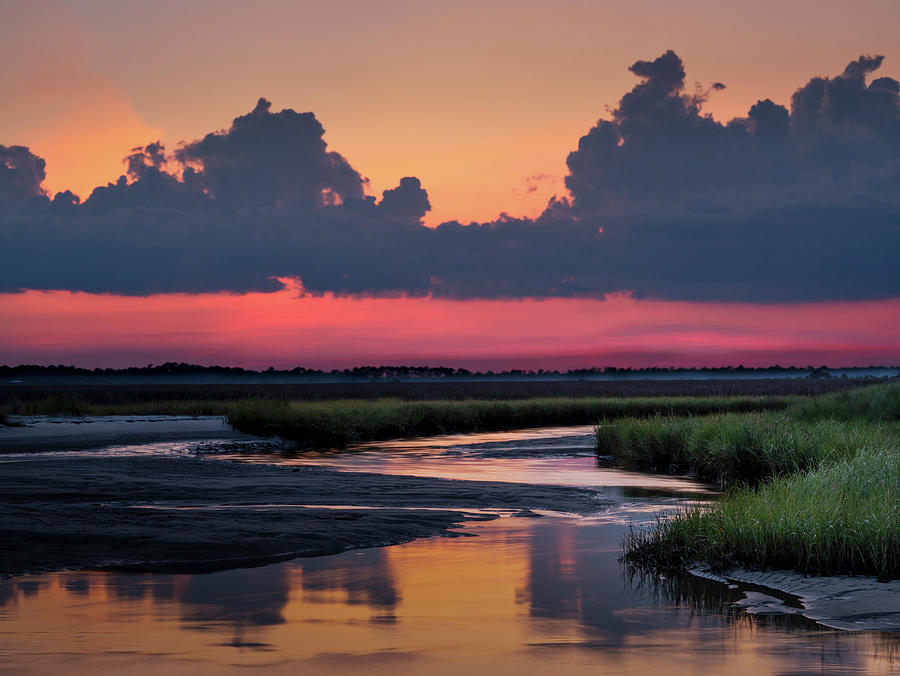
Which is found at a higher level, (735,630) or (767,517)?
(767,517)

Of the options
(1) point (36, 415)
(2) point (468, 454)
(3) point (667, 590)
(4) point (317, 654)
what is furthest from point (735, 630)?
(1) point (36, 415)

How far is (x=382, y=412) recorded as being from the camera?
52.5 meters

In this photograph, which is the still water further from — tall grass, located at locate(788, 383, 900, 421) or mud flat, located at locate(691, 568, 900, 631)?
tall grass, located at locate(788, 383, 900, 421)

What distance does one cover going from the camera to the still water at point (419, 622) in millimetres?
9422

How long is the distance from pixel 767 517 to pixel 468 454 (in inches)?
1018

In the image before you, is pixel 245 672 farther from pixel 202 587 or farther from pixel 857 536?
pixel 857 536

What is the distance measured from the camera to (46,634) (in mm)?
10359

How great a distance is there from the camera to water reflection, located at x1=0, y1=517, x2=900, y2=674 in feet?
31.0

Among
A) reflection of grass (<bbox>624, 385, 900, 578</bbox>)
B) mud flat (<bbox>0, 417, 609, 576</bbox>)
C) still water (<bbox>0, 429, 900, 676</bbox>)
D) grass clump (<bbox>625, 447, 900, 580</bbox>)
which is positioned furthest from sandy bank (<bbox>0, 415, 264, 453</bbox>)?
grass clump (<bbox>625, 447, 900, 580</bbox>)

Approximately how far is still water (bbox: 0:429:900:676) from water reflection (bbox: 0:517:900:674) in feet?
0.10

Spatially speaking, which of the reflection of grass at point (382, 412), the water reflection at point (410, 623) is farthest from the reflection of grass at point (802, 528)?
the reflection of grass at point (382, 412)

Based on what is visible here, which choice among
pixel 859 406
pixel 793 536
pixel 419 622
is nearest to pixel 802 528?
pixel 793 536

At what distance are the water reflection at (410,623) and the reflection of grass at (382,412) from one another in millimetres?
30478

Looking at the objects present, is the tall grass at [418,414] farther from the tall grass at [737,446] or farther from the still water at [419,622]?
the still water at [419,622]
